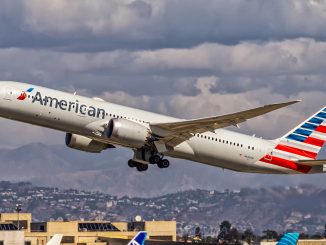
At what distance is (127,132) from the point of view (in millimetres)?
80125

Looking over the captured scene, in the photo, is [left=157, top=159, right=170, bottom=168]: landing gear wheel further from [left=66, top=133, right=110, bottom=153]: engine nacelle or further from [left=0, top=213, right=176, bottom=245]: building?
[left=0, top=213, right=176, bottom=245]: building

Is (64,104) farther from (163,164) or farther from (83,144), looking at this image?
(163,164)

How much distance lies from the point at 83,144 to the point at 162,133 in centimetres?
732

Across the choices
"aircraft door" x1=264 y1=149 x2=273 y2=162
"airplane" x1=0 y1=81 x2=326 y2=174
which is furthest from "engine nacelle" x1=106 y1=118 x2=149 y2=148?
"aircraft door" x1=264 y1=149 x2=273 y2=162

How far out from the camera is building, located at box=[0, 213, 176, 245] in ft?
471

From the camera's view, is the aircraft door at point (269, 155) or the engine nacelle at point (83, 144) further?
the aircraft door at point (269, 155)

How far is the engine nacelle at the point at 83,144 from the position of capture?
8512cm

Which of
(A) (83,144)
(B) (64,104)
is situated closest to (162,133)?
(A) (83,144)

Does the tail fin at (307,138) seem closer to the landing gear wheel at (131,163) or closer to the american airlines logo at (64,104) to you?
the landing gear wheel at (131,163)

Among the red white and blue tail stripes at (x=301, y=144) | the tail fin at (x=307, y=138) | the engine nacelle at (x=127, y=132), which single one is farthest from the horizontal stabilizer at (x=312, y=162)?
the engine nacelle at (x=127, y=132)

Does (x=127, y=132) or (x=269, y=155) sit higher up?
(x=127, y=132)

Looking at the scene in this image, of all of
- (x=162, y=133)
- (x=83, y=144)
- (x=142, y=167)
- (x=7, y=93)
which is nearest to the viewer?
(x=7, y=93)

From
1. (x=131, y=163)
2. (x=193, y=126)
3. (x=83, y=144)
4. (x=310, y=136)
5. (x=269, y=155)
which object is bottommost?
(x=131, y=163)

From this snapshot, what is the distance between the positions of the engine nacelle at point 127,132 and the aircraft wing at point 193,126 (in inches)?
49.9
